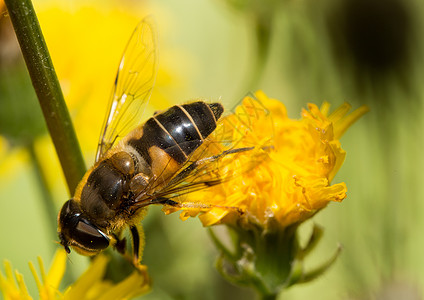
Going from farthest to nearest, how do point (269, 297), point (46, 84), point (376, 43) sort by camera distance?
point (376, 43) < point (269, 297) < point (46, 84)

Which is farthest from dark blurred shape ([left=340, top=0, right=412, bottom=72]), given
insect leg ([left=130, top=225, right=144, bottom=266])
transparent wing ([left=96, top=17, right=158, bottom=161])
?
insect leg ([left=130, top=225, right=144, bottom=266])

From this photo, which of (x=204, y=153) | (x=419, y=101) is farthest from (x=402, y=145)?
(x=204, y=153)

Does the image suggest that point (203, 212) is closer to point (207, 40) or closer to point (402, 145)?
point (402, 145)

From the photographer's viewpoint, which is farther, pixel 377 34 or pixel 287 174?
pixel 377 34

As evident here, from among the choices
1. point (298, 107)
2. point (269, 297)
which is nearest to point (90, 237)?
point (269, 297)

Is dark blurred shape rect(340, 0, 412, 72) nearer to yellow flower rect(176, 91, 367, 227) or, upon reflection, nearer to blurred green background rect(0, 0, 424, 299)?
blurred green background rect(0, 0, 424, 299)

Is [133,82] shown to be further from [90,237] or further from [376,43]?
[376,43]

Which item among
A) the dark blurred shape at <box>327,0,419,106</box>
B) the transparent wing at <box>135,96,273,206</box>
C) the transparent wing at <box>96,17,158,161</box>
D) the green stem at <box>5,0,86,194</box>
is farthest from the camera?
the dark blurred shape at <box>327,0,419,106</box>
